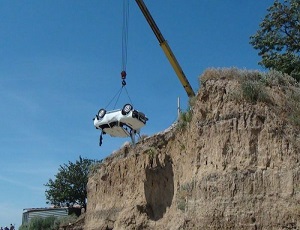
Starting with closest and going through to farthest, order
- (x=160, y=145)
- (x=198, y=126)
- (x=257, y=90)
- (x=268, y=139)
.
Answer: (x=268, y=139), (x=257, y=90), (x=198, y=126), (x=160, y=145)

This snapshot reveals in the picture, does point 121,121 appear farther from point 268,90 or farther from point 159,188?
point 268,90

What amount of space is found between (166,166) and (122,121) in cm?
306

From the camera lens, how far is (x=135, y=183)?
24.5 meters

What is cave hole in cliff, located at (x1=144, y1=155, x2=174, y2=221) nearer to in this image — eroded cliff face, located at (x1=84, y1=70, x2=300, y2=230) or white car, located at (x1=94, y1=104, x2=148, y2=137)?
eroded cliff face, located at (x1=84, y1=70, x2=300, y2=230)

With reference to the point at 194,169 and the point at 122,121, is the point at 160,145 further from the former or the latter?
the point at 194,169

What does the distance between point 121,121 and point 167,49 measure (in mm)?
7426

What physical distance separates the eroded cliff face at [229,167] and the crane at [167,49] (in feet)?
25.6

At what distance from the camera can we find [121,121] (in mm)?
23594

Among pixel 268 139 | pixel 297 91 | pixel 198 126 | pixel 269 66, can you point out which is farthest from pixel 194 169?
pixel 269 66

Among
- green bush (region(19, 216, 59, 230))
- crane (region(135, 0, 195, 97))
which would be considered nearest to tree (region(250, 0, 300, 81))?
crane (region(135, 0, 195, 97))

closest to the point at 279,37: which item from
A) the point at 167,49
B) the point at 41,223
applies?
the point at 167,49

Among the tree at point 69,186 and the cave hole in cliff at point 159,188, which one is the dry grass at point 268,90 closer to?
the cave hole in cliff at point 159,188

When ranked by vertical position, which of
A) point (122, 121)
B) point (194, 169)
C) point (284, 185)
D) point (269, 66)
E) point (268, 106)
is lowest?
point (284, 185)

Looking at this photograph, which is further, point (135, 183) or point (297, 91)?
point (135, 183)
